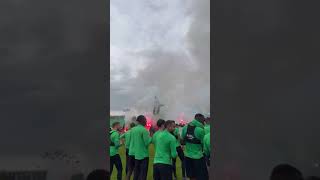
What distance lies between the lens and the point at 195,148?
6789 mm

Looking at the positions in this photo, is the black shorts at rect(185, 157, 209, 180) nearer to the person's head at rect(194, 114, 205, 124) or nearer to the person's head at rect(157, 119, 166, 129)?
the person's head at rect(194, 114, 205, 124)

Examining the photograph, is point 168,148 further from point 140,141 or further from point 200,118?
point 140,141

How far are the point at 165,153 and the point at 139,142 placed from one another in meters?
1.18

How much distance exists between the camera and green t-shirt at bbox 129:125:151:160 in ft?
23.1

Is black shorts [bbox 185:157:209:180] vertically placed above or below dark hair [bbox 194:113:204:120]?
below

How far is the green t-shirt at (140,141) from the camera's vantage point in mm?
7039

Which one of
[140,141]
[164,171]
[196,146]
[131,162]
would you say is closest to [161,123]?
[164,171]
